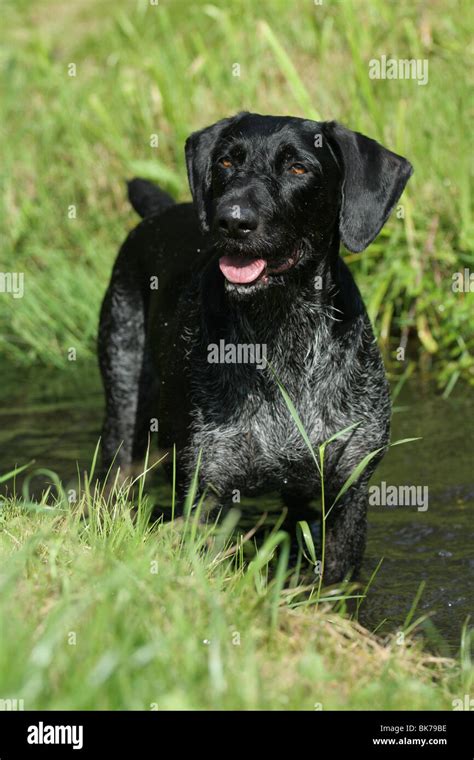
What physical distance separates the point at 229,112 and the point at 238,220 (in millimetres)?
4852

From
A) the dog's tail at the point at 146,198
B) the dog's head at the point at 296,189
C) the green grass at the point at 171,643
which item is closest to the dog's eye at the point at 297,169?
the dog's head at the point at 296,189

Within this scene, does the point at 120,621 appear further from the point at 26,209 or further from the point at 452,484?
the point at 26,209

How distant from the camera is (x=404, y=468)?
644cm

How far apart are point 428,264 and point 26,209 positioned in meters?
3.43

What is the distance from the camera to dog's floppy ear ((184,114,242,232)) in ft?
16.4

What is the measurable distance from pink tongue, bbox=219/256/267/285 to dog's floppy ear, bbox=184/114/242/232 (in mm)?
594

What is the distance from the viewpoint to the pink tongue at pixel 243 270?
4461 millimetres

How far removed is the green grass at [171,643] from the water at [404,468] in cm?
88

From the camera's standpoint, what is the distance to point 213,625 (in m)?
3.11
